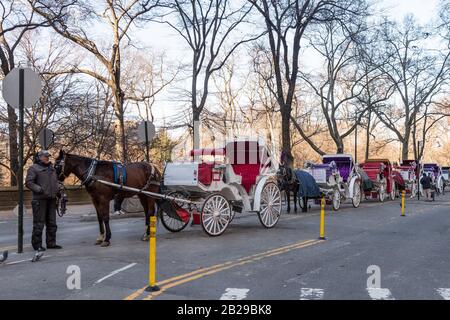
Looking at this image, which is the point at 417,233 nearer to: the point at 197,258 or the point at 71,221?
the point at 197,258

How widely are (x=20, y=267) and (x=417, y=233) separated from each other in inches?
392

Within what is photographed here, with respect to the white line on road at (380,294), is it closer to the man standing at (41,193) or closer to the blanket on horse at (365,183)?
the man standing at (41,193)

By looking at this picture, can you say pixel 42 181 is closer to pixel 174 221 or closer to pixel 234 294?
pixel 174 221

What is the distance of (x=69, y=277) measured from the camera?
25.7 ft

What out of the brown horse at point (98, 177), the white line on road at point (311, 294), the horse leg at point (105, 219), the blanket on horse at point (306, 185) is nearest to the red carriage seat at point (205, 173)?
the brown horse at point (98, 177)

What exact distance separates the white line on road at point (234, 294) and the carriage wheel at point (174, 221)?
5857 millimetres

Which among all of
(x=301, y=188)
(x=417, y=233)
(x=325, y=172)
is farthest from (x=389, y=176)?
(x=417, y=233)

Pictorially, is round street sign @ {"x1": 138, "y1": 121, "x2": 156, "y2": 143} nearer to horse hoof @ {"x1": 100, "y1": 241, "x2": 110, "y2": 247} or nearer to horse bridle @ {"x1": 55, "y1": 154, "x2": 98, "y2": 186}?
horse bridle @ {"x1": 55, "y1": 154, "x2": 98, "y2": 186}

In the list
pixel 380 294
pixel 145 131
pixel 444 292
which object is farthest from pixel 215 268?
pixel 145 131

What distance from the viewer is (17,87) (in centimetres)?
1070

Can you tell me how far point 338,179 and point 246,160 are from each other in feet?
29.9

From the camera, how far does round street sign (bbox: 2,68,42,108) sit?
35.0 ft

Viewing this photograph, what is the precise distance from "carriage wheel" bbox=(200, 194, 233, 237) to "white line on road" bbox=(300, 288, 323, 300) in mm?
5259
